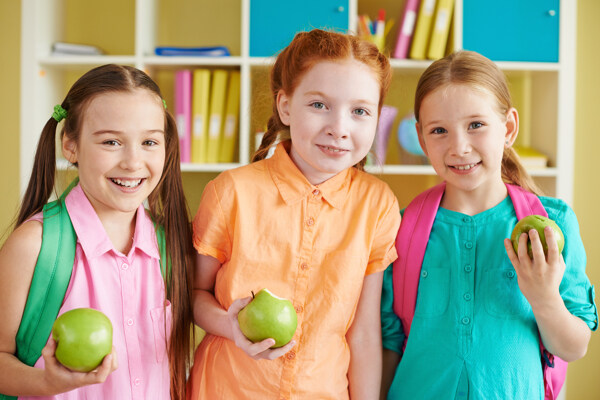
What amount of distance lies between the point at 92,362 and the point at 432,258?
0.78m

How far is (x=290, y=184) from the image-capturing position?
1.34m

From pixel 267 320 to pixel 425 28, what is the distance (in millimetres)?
1798

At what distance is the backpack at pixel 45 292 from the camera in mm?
1146

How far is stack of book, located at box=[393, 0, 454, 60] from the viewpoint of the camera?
2436mm

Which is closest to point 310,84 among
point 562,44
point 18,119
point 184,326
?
point 184,326

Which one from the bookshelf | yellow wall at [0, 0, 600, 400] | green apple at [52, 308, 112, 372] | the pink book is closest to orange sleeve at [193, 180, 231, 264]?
green apple at [52, 308, 112, 372]

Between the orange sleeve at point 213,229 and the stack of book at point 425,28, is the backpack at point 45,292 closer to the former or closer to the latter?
the orange sleeve at point 213,229

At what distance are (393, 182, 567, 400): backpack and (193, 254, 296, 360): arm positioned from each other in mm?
389

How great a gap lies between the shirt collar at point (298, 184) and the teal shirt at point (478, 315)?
0.26 metres

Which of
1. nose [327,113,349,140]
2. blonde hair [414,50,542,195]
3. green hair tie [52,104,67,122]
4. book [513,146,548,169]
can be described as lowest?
book [513,146,548,169]

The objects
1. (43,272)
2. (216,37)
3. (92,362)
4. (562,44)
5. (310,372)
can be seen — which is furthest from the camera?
(216,37)

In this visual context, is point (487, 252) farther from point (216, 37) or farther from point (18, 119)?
point (18, 119)

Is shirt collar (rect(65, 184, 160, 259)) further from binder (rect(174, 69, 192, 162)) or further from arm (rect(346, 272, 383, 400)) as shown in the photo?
binder (rect(174, 69, 192, 162))

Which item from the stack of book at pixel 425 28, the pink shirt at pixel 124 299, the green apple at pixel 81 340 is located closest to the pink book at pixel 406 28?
the stack of book at pixel 425 28
